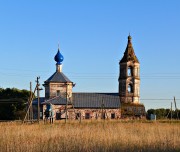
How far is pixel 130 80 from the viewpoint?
175 ft

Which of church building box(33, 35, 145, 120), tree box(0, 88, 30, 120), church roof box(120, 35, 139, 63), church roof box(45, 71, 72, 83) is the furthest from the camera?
church roof box(120, 35, 139, 63)

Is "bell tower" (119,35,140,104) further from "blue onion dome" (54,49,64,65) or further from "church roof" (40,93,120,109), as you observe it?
"blue onion dome" (54,49,64,65)

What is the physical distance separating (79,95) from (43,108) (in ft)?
16.3

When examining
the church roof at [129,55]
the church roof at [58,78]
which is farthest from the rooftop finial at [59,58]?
the church roof at [129,55]

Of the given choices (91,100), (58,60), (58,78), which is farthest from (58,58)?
(91,100)

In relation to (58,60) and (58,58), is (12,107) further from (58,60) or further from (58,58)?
(58,58)

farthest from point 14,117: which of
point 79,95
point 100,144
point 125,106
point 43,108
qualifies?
point 100,144

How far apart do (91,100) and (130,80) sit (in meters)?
5.69

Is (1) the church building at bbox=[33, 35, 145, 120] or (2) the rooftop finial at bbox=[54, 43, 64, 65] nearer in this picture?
(1) the church building at bbox=[33, 35, 145, 120]

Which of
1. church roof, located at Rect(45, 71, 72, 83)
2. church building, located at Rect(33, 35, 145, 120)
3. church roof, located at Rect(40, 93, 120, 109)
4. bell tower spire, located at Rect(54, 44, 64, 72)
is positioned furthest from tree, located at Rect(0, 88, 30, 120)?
bell tower spire, located at Rect(54, 44, 64, 72)

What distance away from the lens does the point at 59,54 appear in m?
52.6

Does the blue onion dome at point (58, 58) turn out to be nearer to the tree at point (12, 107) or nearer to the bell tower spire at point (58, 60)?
the bell tower spire at point (58, 60)

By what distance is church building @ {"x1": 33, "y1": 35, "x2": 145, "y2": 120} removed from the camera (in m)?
49.9

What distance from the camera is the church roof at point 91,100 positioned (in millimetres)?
50531
